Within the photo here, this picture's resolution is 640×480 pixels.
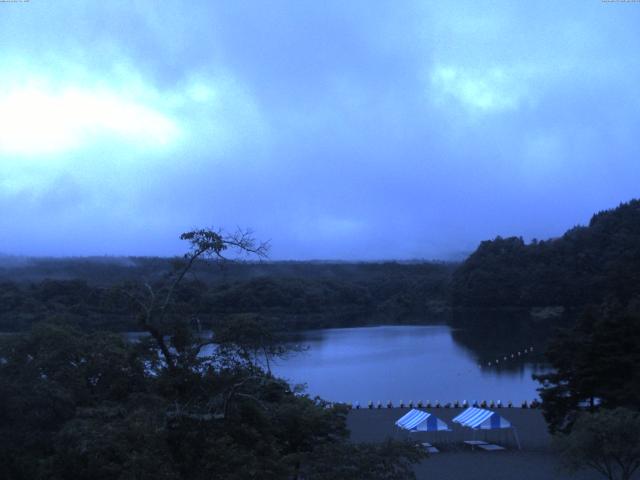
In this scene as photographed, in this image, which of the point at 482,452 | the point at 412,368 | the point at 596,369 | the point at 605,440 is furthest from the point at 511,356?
the point at 605,440

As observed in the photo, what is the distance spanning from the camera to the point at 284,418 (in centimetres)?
897

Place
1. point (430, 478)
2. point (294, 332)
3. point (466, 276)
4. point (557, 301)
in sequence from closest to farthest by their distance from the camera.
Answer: point (430, 478), point (294, 332), point (557, 301), point (466, 276)

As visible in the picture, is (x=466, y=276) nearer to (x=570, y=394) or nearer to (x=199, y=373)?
(x=570, y=394)

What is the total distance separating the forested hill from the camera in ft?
178

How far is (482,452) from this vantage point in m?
14.5

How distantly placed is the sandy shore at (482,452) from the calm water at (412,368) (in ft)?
8.61

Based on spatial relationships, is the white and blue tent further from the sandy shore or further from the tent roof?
the sandy shore

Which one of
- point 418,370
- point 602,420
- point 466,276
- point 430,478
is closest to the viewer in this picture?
point 602,420

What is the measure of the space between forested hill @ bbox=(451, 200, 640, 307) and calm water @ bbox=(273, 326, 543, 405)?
49.8 ft

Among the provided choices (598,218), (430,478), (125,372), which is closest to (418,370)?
(430,478)

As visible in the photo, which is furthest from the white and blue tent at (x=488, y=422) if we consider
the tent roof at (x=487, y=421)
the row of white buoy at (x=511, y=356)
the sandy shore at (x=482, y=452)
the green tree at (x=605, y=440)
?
the row of white buoy at (x=511, y=356)

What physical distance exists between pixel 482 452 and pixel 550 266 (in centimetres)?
4484

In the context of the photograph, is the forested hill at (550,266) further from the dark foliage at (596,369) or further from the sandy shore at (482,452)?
the dark foliage at (596,369)

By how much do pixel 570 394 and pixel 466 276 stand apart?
4687 centimetres
